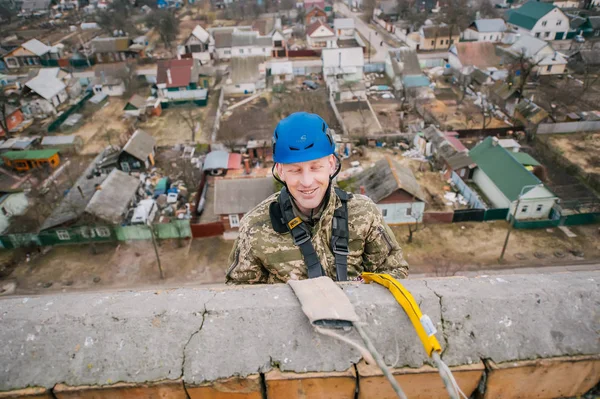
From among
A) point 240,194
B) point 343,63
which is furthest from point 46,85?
point 240,194

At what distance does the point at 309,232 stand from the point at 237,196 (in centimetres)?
1782

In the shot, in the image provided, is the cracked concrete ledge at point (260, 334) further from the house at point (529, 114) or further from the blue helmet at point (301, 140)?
the house at point (529, 114)

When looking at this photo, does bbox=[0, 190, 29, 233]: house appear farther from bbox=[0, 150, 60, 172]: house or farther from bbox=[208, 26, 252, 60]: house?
bbox=[208, 26, 252, 60]: house

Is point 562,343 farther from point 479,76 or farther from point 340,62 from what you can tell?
point 479,76

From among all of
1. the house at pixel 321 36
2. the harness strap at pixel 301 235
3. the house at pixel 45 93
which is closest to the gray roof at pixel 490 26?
the house at pixel 321 36

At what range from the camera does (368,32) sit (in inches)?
2335

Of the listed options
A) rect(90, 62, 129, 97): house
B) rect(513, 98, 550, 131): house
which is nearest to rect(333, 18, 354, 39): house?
rect(513, 98, 550, 131): house

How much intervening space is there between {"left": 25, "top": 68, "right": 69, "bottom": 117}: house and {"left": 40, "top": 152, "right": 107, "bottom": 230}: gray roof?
1772 cm

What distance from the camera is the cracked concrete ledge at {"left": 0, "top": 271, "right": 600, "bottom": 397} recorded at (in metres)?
2.46

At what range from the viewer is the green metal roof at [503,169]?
21672mm

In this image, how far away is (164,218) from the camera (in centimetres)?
2302

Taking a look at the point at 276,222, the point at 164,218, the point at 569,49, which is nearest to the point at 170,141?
the point at 164,218

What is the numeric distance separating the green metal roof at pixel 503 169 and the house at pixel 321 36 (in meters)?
32.1

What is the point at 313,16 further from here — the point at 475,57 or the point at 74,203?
the point at 74,203
